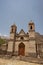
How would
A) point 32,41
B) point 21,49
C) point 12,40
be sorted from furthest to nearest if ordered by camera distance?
point 12,40, point 21,49, point 32,41

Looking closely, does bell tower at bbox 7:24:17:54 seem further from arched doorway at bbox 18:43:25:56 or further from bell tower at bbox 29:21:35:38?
bell tower at bbox 29:21:35:38

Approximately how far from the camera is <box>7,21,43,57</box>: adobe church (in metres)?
23.8

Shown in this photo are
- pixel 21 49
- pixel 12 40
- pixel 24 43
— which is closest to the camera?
pixel 24 43

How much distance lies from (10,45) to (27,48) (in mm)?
3959

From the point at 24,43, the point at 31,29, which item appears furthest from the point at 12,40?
the point at 31,29

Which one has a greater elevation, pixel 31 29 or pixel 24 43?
pixel 31 29

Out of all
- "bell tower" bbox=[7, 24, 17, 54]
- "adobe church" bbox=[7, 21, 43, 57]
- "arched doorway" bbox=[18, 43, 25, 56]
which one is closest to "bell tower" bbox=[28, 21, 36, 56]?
"adobe church" bbox=[7, 21, 43, 57]

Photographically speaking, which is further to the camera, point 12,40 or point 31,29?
point 12,40

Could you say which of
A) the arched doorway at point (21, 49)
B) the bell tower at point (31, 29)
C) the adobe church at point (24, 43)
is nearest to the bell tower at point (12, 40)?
the adobe church at point (24, 43)

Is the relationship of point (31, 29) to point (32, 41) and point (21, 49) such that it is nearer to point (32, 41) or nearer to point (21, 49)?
point (32, 41)

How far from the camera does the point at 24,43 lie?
83.3ft

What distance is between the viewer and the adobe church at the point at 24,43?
23.8 metres

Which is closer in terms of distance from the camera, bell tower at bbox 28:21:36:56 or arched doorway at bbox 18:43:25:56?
bell tower at bbox 28:21:36:56

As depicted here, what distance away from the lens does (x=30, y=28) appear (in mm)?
25734
